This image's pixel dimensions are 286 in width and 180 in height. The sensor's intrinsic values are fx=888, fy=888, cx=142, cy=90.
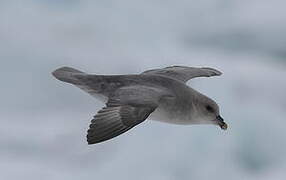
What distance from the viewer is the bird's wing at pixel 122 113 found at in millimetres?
10203

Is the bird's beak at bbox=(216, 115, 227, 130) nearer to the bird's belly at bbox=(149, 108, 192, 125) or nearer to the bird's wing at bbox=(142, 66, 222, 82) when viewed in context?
the bird's belly at bbox=(149, 108, 192, 125)

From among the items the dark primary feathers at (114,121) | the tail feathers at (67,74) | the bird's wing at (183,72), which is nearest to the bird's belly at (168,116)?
the dark primary feathers at (114,121)

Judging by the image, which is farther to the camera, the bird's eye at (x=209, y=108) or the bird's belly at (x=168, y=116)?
the bird's eye at (x=209, y=108)

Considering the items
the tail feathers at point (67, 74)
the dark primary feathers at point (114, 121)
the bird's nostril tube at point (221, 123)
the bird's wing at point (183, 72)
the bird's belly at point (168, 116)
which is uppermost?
the bird's wing at point (183, 72)

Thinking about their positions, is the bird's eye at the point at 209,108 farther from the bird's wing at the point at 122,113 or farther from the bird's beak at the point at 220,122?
the bird's wing at the point at 122,113

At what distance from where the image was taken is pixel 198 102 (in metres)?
11.9

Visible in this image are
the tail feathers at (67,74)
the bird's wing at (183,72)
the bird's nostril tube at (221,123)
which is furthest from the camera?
the bird's wing at (183,72)

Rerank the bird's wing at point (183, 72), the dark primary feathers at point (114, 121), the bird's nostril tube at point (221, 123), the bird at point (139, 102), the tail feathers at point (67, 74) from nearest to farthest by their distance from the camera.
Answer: the dark primary feathers at point (114, 121) → the bird at point (139, 102) → the bird's nostril tube at point (221, 123) → the tail feathers at point (67, 74) → the bird's wing at point (183, 72)

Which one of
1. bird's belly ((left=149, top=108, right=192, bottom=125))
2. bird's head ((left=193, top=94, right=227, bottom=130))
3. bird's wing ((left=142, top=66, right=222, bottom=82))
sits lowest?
bird's belly ((left=149, top=108, right=192, bottom=125))

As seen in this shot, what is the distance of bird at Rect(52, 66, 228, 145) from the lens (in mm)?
10453

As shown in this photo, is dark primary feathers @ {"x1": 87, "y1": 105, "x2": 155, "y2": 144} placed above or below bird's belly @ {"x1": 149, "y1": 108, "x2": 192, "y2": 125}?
below

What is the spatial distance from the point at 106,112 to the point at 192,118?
169cm

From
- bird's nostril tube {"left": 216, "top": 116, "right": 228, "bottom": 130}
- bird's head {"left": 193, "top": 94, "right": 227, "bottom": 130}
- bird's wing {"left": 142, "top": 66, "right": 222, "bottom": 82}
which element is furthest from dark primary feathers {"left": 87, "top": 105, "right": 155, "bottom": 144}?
bird's wing {"left": 142, "top": 66, "right": 222, "bottom": 82}

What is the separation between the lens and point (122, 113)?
10.6 m
